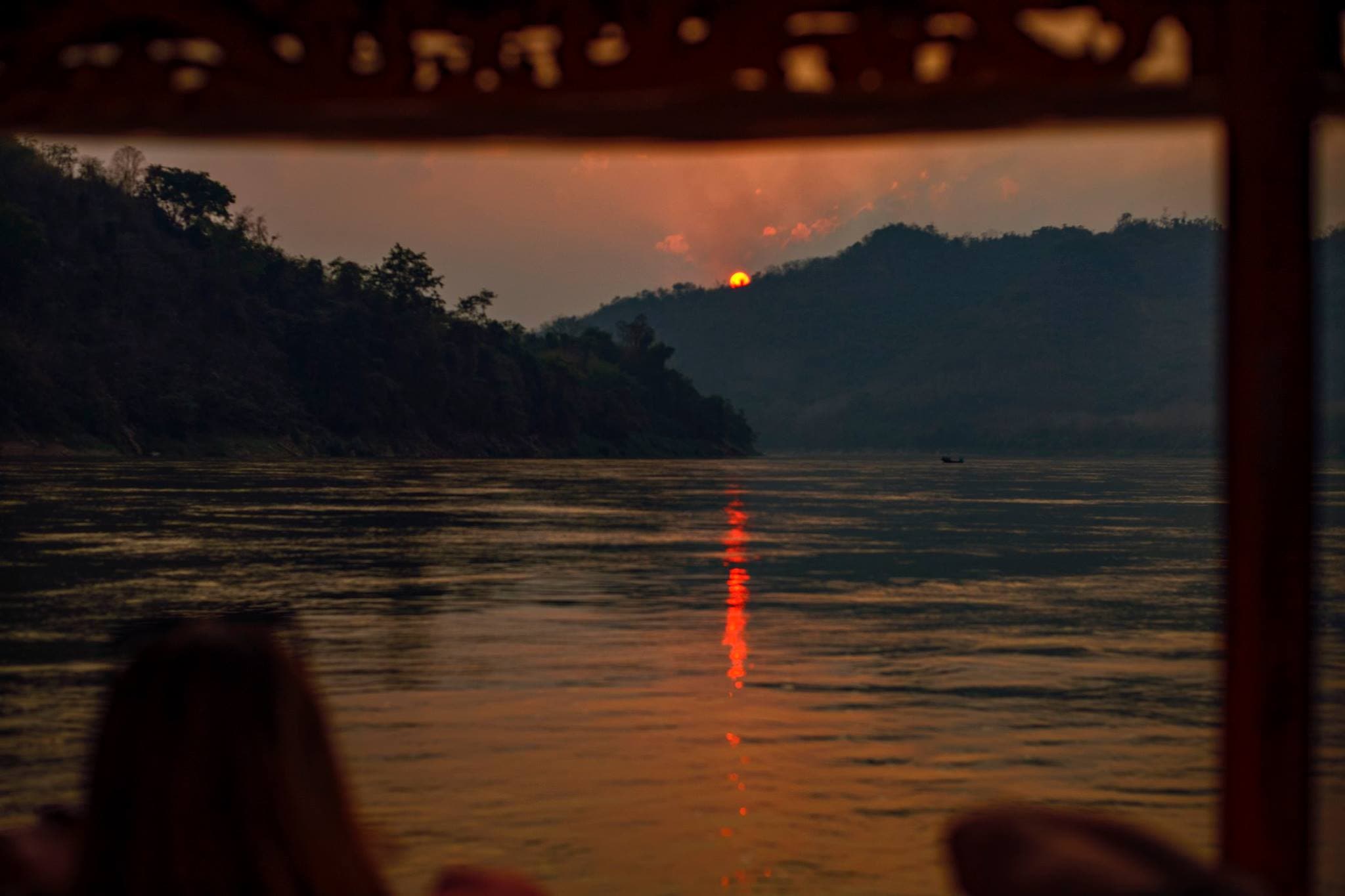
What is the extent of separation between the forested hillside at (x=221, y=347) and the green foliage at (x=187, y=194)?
0.12 meters

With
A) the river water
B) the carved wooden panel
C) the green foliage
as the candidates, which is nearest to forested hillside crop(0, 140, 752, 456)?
the green foliage

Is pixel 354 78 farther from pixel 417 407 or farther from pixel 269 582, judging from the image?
pixel 417 407

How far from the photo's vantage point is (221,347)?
3723 inches

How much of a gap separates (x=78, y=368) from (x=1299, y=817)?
280 feet

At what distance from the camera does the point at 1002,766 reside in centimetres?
966

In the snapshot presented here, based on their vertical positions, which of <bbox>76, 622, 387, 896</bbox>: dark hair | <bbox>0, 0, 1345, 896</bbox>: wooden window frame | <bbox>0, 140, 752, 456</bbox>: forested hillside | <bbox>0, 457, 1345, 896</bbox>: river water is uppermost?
<bbox>0, 140, 752, 456</bbox>: forested hillside

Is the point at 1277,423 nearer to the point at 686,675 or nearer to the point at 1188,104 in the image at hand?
the point at 1188,104

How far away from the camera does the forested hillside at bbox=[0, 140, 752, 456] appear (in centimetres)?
8312

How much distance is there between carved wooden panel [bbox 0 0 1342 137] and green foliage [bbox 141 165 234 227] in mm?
101390

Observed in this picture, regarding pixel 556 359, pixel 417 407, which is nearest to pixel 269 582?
pixel 417 407

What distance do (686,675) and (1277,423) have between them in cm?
1039

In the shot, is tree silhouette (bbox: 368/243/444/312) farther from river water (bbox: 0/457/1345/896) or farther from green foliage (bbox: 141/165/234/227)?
river water (bbox: 0/457/1345/896)

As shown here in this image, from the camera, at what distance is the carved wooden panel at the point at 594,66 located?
338cm

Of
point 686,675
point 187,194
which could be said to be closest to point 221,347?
point 187,194
